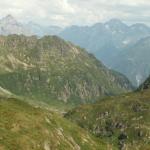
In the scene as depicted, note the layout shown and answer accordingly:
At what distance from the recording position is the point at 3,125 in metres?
197

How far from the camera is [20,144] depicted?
181m

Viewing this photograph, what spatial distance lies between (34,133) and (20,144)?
18493 millimetres

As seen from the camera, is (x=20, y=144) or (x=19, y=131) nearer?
(x=20, y=144)

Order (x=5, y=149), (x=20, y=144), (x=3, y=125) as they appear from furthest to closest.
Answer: (x=3, y=125) < (x=20, y=144) < (x=5, y=149)

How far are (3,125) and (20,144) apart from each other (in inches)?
760

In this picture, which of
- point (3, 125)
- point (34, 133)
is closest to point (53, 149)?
point (34, 133)

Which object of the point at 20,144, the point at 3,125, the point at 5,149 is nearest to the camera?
the point at 5,149

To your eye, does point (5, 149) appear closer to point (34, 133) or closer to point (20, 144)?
point (20, 144)

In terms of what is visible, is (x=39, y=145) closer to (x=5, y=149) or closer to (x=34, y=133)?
(x=34, y=133)

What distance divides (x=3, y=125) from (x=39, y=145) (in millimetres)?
20066

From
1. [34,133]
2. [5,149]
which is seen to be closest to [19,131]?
[34,133]

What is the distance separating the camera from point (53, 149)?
199125mm

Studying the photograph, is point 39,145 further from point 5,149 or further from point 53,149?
point 5,149

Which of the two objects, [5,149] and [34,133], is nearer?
[5,149]
